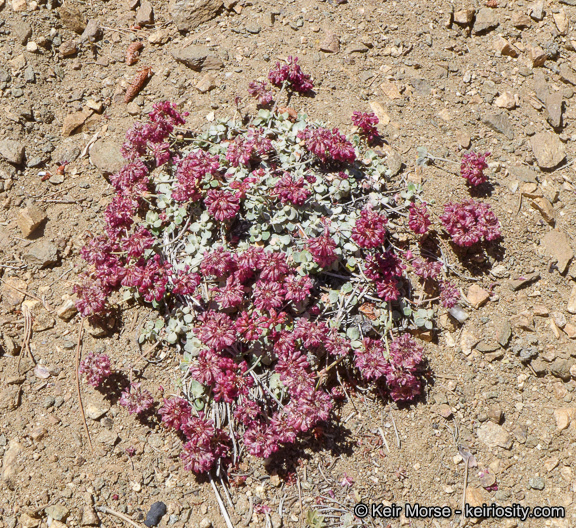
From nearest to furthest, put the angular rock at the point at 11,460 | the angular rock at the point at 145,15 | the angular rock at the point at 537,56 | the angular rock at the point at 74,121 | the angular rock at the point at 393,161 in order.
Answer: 1. the angular rock at the point at 11,460
2. the angular rock at the point at 393,161
3. the angular rock at the point at 74,121
4. the angular rock at the point at 537,56
5. the angular rock at the point at 145,15

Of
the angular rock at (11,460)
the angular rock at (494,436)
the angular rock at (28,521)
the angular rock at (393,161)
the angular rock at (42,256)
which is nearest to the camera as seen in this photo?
the angular rock at (28,521)

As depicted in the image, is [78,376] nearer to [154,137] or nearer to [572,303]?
[154,137]

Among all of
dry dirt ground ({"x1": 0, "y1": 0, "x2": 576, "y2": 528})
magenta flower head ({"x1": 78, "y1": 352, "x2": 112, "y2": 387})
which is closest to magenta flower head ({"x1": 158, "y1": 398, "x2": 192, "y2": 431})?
dry dirt ground ({"x1": 0, "y1": 0, "x2": 576, "y2": 528})

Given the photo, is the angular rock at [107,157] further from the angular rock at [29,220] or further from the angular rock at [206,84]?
the angular rock at [206,84]

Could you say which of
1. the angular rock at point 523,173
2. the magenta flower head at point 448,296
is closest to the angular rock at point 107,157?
the magenta flower head at point 448,296

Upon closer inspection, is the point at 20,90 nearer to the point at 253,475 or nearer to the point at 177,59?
the point at 177,59

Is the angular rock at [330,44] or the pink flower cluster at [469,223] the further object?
the angular rock at [330,44]

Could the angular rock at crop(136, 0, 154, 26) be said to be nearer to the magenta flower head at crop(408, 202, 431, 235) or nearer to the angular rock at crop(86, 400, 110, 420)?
the magenta flower head at crop(408, 202, 431, 235)
